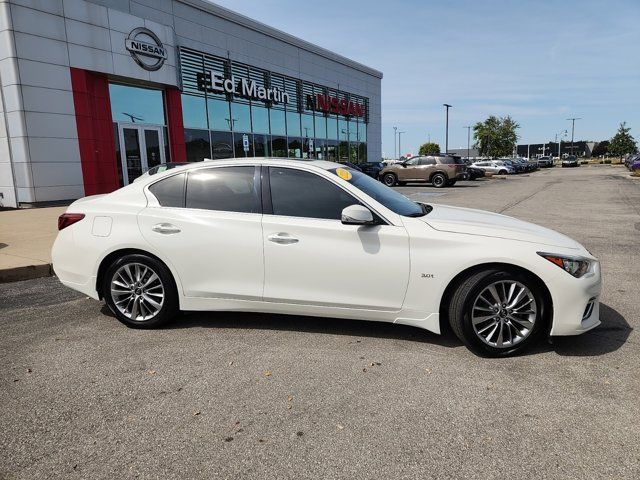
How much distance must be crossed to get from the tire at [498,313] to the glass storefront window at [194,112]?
18808mm

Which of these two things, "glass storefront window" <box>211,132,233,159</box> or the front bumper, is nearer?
the front bumper

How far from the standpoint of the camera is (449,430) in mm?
2691

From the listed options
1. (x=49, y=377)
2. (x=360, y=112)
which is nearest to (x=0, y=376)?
(x=49, y=377)

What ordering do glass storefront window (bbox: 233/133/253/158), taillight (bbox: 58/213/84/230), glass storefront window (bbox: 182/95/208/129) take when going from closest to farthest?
taillight (bbox: 58/213/84/230) < glass storefront window (bbox: 182/95/208/129) < glass storefront window (bbox: 233/133/253/158)

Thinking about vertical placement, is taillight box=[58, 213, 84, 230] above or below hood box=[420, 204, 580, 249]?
above

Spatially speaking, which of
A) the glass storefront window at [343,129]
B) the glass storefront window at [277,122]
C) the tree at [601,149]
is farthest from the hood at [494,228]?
the tree at [601,149]

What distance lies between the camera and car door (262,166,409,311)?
374 centimetres

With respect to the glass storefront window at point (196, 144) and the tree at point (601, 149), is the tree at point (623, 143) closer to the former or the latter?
Result: the tree at point (601, 149)

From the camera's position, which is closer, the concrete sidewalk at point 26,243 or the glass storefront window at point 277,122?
the concrete sidewalk at point 26,243

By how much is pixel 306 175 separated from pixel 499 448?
8.60 ft

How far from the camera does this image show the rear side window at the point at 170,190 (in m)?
4.36

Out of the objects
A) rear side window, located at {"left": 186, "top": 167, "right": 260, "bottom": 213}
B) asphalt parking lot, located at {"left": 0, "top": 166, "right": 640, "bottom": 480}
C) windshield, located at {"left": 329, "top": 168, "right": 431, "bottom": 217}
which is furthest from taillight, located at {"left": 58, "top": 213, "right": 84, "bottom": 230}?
windshield, located at {"left": 329, "top": 168, "right": 431, "bottom": 217}

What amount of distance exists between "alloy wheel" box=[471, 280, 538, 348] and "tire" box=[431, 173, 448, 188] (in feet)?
75.0

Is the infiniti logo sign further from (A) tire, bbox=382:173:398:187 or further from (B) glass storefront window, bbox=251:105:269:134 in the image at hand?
(A) tire, bbox=382:173:398:187
